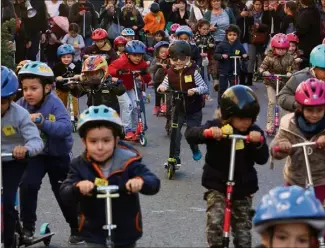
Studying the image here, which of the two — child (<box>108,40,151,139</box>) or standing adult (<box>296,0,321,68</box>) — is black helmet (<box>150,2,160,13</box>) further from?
child (<box>108,40,151,139</box>)

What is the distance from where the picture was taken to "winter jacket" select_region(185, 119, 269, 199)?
7.30 m

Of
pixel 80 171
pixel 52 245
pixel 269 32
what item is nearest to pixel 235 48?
pixel 269 32

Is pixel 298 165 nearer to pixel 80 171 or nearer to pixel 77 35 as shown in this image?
pixel 80 171

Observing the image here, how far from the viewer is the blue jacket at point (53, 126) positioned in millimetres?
8062

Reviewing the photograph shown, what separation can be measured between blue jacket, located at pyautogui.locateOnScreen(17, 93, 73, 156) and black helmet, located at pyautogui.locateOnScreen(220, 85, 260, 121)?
62.7 inches

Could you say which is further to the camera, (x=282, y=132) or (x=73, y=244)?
(x=73, y=244)

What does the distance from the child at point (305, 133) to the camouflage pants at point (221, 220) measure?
19.2 inches

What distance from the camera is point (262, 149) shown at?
7289mm

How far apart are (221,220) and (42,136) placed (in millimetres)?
1937

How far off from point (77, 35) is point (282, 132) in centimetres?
1513

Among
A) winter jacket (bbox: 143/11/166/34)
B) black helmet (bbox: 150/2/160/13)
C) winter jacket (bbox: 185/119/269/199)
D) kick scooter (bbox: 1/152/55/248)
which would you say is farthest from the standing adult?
winter jacket (bbox: 185/119/269/199)

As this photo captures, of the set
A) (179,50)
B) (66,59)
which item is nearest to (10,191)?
(179,50)

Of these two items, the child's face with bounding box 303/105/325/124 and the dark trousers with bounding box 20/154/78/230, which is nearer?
the child's face with bounding box 303/105/325/124

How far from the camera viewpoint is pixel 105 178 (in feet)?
21.0
